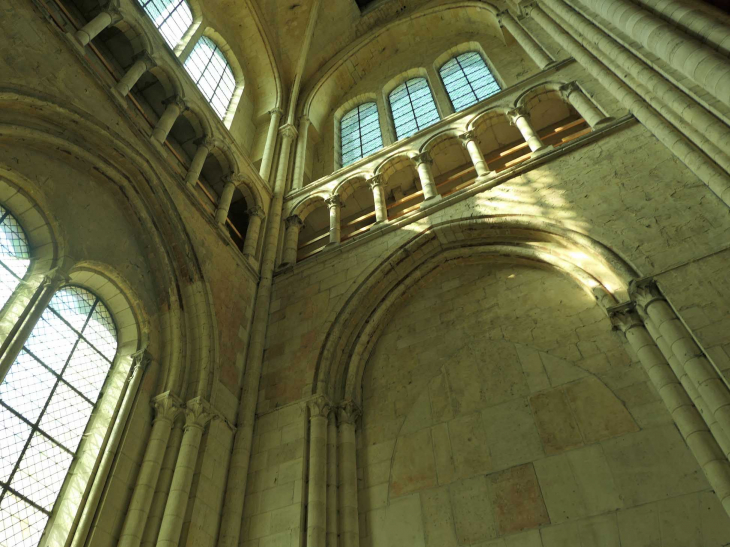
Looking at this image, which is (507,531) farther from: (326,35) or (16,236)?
(326,35)

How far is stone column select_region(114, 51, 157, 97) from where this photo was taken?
9.16m

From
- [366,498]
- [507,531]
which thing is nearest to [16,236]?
[366,498]

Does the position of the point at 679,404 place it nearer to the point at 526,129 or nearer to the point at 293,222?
the point at 526,129

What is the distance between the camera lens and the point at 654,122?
759cm

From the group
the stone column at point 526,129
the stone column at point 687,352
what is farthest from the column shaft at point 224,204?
the stone column at point 687,352

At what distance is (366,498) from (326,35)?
1516 centimetres

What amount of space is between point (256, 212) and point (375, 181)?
103 inches

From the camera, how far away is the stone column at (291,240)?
11.1 metres

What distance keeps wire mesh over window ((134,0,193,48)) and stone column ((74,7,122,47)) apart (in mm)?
2116

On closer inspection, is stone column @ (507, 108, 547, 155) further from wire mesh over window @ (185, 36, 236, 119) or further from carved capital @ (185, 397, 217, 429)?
wire mesh over window @ (185, 36, 236, 119)

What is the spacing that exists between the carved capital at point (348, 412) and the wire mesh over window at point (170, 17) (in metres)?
8.97

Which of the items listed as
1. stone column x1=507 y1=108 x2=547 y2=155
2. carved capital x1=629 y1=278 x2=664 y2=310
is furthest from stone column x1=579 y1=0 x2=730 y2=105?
stone column x1=507 y1=108 x2=547 y2=155

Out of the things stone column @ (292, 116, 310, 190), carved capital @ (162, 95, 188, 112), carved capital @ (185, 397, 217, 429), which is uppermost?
stone column @ (292, 116, 310, 190)

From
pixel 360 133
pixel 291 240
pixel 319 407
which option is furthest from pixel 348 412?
pixel 360 133
